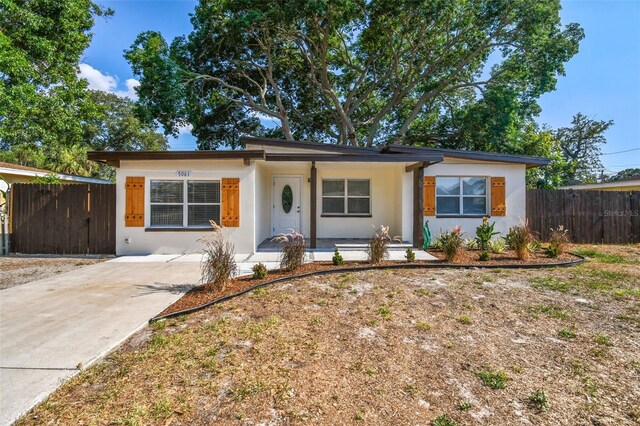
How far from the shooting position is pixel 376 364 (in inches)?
114

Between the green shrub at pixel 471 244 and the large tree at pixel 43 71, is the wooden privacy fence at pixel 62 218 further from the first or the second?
the green shrub at pixel 471 244

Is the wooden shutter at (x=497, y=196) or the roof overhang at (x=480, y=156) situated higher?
the roof overhang at (x=480, y=156)

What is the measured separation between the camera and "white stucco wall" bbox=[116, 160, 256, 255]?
28.1 feet

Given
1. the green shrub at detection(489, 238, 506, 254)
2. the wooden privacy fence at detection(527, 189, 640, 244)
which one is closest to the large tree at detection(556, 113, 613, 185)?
the wooden privacy fence at detection(527, 189, 640, 244)

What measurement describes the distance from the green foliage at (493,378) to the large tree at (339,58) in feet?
44.3

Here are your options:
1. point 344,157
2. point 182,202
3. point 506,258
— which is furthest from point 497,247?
point 182,202

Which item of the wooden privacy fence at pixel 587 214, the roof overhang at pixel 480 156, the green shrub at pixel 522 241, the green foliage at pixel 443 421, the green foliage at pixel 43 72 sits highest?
the green foliage at pixel 43 72

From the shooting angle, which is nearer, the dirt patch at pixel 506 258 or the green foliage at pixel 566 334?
the green foliage at pixel 566 334

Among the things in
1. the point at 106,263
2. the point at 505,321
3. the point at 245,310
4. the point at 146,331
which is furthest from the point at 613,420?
the point at 106,263

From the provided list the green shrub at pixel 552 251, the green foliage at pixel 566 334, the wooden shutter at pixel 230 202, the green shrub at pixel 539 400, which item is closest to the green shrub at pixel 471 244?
the green shrub at pixel 552 251

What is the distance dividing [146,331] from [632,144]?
44.8m

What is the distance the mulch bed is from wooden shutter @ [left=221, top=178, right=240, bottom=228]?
9.69 ft

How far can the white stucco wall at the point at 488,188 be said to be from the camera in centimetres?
1017

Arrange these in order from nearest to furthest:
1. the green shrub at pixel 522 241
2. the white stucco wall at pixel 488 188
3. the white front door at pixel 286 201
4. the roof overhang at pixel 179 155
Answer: the green shrub at pixel 522 241, the roof overhang at pixel 179 155, the white stucco wall at pixel 488 188, the white front door at pixel 286 201
